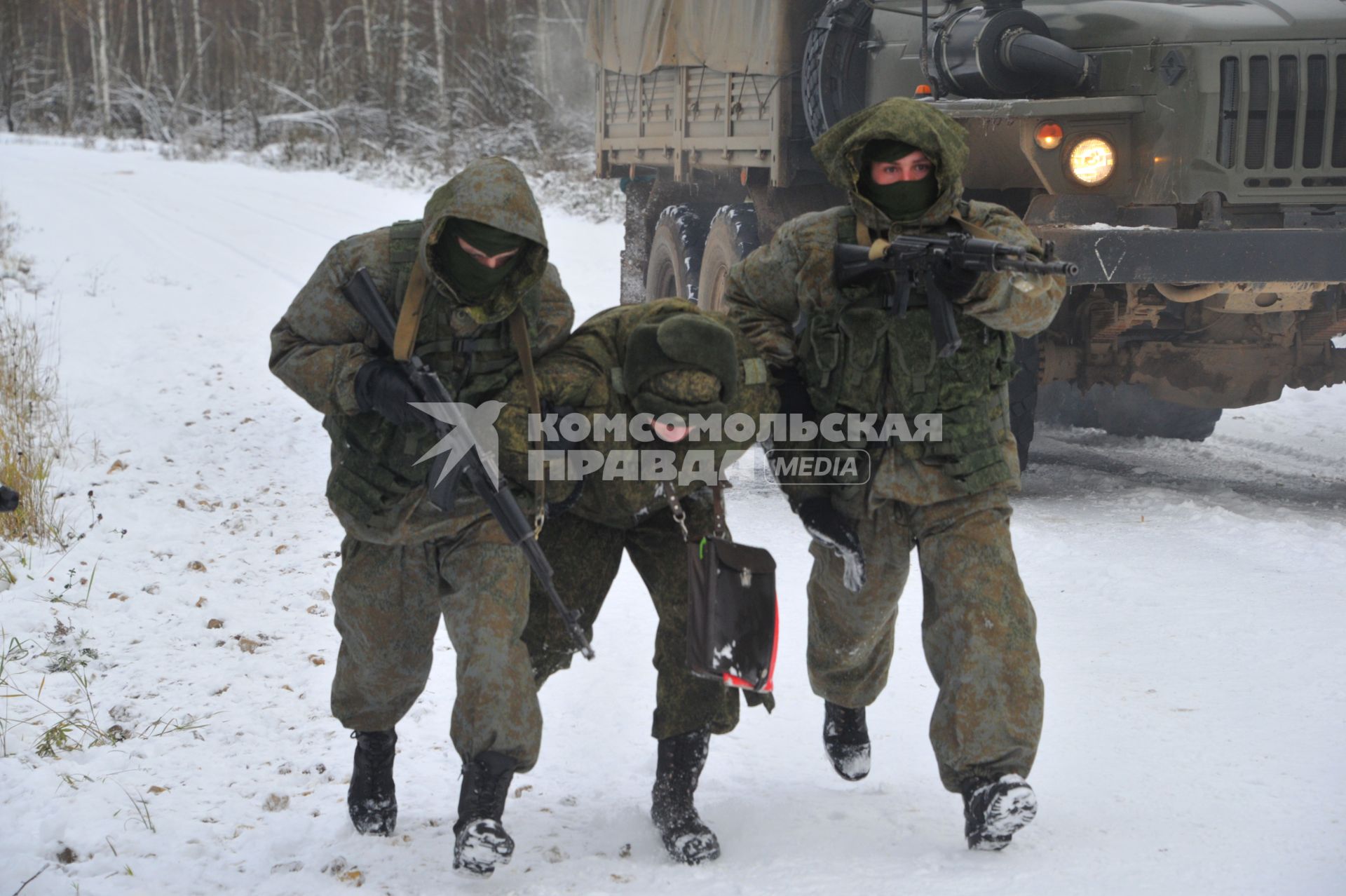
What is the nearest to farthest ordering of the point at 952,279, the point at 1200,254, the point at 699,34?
the point at 952,279
the point at 1200,254
the point at 699,34

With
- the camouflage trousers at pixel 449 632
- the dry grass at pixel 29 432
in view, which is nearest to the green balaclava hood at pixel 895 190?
the camouflage trousers at pixel 449 632

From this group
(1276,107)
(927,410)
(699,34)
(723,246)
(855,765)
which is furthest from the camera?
(699,34)

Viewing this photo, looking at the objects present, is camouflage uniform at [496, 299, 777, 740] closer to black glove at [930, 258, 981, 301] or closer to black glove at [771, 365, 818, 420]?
black glove at [771, 365, 818, 420]

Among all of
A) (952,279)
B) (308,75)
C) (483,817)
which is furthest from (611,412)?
(308,75)

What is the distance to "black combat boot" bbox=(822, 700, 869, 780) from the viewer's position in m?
3.80

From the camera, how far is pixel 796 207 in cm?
727

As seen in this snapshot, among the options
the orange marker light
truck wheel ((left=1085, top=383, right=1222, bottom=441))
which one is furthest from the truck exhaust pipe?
truck wheel ((left=1085, top=383, right=1222, bottom=441))

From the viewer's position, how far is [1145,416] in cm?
859

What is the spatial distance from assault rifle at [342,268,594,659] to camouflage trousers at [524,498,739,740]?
354mm

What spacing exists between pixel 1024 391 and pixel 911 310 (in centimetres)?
305

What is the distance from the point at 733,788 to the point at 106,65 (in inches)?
1244

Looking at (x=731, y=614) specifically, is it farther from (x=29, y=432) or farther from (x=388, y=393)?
(x=29, y=432)

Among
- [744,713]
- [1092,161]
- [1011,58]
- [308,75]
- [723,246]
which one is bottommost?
[744,713]

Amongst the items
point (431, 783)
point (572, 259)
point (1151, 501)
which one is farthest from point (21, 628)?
point (572, 259)
